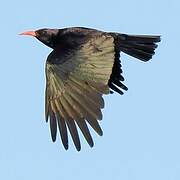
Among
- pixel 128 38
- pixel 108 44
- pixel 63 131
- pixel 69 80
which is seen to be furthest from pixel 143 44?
pixel 63 131

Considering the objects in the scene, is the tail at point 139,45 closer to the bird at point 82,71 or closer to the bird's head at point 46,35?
the bird at point 82,71

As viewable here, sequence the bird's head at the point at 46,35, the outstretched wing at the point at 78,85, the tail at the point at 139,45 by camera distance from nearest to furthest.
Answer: the outstretched wing at the point at 78,85 → the tail at the point at 139,45 → the bird's head at the point at 46,35

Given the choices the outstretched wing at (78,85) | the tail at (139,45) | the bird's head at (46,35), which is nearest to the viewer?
the outstretched wing at (78,85)

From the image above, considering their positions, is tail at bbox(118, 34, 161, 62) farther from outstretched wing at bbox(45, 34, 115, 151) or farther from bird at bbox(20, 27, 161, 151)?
outstretched wing at bbox(45, 34, 115, 151)

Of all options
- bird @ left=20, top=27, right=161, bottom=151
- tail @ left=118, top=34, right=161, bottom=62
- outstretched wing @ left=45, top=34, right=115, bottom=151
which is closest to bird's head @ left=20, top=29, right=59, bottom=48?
bird @ left=20, top=27, right=161, bottom=151

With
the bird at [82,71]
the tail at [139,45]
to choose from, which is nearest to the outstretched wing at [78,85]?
the bird at [82,71]

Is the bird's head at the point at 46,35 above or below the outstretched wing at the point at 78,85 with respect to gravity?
above

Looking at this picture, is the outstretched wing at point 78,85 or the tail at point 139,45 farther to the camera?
the tail at point 139,45

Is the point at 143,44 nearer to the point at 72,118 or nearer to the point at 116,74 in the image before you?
the point at 116,74

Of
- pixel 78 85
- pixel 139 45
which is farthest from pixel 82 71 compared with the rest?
pixel 139 45
